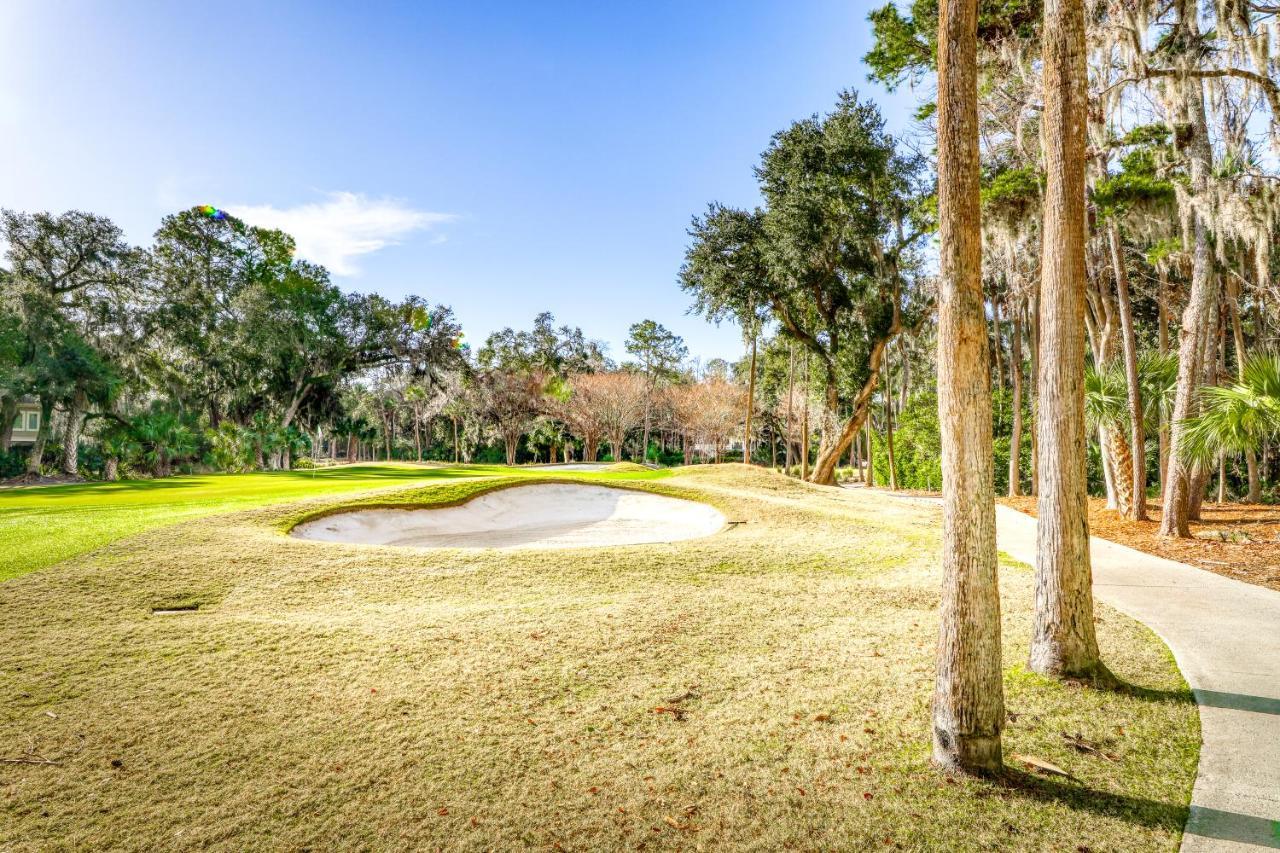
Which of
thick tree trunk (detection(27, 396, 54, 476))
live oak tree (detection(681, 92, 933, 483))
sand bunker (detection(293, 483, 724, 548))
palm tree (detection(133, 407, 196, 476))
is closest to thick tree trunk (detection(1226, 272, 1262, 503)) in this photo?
live oak tree (detection(681, 92, 933, 483))

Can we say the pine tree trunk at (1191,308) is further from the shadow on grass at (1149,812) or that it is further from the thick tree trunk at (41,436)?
the thick tree trunk at (41,436)

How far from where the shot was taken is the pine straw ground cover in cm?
248

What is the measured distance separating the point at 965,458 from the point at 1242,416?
7505 mm

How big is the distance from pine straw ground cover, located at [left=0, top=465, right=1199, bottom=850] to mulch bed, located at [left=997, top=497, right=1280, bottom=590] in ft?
10.1

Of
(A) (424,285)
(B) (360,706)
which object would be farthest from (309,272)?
(B) (360,706)

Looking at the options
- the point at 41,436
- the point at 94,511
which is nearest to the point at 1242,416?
the point at 94,511

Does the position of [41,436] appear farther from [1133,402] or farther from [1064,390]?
[1133,402]

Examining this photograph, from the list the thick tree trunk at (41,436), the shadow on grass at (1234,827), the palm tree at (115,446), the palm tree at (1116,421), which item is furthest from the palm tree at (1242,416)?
the palm tree at (115,446)

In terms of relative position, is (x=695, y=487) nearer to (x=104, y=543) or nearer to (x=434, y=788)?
(x=104, y=543)

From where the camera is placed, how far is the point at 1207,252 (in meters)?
8.53

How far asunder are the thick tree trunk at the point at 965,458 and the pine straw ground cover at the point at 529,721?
389mm

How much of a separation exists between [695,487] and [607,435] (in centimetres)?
2602

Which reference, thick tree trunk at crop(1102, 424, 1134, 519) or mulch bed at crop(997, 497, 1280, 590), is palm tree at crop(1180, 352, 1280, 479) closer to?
mulch bed at crop(997, 497, 1280, 590)

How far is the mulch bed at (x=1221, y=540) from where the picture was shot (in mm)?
A: 7129
